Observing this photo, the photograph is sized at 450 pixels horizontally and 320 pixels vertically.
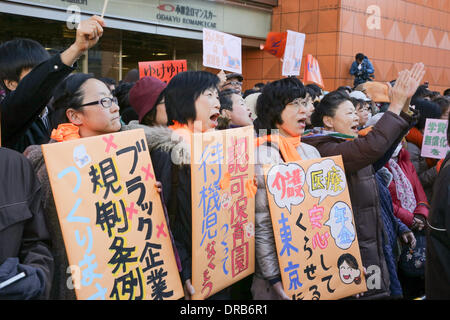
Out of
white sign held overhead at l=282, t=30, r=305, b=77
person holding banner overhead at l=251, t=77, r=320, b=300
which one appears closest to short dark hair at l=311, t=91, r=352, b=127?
person holding banner overhead at l=251, t=77, r=320, b=300

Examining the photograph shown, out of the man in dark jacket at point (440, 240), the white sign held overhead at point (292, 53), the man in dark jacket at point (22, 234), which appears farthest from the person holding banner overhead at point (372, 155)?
A: the white sign held overhead at point (292, 53)

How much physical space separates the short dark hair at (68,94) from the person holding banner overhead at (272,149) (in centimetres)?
103

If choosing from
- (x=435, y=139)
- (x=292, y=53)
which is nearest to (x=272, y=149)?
(x=435, y=139)

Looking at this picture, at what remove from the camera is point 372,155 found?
2752 millimetres

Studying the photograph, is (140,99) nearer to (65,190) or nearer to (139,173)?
(139,173)

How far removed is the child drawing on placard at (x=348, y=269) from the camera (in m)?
2.56

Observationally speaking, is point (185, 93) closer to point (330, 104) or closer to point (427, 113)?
point (330, 104)

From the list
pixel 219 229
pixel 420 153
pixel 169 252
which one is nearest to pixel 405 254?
pixel 420 153

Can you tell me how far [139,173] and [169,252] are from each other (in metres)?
0.39

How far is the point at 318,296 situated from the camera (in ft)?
7.95

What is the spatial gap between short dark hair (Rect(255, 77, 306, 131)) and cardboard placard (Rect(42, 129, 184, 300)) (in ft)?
3.34

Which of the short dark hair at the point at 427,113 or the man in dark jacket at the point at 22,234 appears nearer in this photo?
the man in dark jacket at the point at 22,234

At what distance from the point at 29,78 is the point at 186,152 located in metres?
0.87

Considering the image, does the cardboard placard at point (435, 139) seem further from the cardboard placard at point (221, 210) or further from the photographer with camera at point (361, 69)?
the photographer with camera at point (361, 69)
